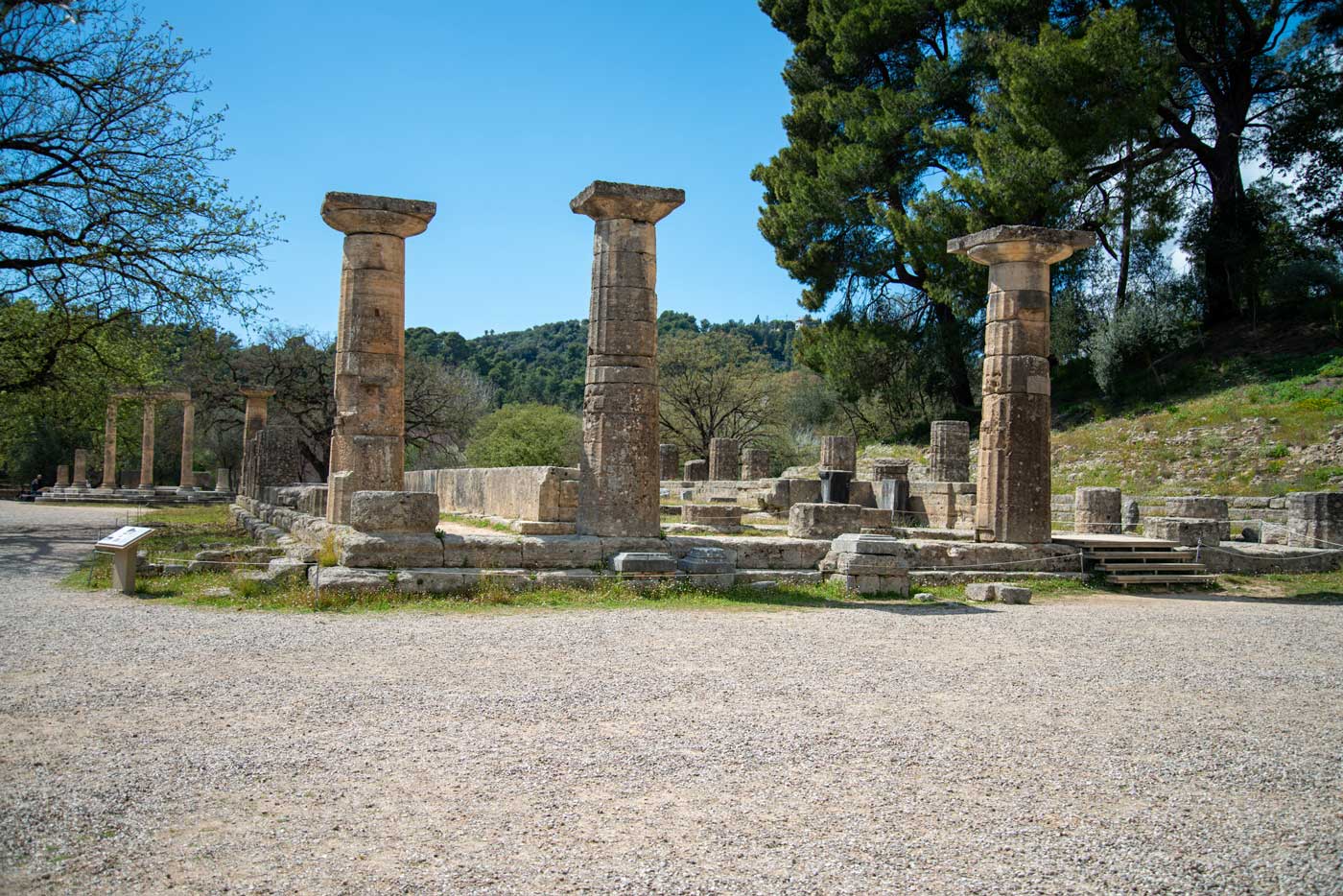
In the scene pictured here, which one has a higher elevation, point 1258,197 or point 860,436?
point 1258,197

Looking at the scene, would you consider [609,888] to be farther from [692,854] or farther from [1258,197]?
[1258,197]

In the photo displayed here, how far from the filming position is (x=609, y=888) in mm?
3295

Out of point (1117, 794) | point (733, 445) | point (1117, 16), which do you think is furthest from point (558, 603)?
point (1117, 16)

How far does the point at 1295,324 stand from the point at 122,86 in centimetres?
2901

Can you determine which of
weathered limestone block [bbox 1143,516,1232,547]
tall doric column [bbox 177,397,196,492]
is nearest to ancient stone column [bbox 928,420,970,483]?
weathered limestone block [bbox 1143,516,1232,547]

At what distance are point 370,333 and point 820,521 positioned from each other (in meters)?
6.75

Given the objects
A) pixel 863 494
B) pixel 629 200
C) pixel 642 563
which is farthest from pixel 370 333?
pixel 863 494

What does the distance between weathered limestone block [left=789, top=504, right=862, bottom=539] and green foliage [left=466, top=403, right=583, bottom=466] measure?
1890 cm

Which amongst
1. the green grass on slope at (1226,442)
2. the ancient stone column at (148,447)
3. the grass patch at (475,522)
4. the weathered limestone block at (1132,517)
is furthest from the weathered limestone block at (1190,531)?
the ancient stone column at (148,447)

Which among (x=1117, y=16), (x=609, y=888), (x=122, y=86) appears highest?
(x=1117, y=16)

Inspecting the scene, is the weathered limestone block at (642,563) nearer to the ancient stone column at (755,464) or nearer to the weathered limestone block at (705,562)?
the weathered limestone block at (705,562)

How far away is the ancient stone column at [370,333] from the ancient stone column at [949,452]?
16.2 metres

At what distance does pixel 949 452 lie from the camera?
2508 cm

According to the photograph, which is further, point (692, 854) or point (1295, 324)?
point (1295, 324)
